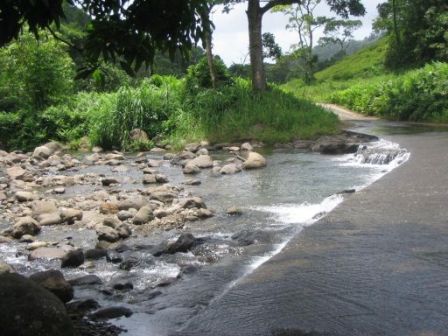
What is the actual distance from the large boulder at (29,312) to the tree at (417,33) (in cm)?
2643

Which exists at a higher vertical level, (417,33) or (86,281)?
(417,33)

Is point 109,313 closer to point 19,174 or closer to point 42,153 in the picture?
point 19,174

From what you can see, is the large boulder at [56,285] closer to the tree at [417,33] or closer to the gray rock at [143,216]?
the gray rock at [143,216]

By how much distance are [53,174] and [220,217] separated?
6.87 meters

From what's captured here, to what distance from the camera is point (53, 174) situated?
13.9 metres

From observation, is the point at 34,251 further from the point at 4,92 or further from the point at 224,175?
the point at 4,92

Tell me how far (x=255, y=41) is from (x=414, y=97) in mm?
6077

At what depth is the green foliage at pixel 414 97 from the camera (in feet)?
64.4

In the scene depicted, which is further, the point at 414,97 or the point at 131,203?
the point at 414,97

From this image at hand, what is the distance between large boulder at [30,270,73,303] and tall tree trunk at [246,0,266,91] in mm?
15836

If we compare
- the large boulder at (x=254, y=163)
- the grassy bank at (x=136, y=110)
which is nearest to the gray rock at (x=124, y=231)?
the large boulder at (x=254, y=163)

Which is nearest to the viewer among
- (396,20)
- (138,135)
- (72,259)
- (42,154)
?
(72,259)

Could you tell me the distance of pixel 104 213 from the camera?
29.1ft

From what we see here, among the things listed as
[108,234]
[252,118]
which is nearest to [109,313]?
[108,234]
